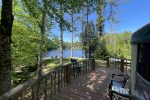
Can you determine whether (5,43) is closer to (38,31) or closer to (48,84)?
(48,84)

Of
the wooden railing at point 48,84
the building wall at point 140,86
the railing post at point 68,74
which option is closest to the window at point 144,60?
the building wall at point 140,86

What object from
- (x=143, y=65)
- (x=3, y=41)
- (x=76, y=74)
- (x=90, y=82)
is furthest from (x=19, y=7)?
(x=143, y=65)

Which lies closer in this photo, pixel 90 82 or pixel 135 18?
pixel 90 82

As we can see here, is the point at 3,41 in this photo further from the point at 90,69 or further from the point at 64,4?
the point at 90,69

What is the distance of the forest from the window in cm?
193

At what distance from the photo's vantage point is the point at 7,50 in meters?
4.67

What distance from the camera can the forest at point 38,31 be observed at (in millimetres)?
4672

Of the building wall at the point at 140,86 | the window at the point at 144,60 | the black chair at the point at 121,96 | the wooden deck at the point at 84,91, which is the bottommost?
the wooden deck at the point at 84,91

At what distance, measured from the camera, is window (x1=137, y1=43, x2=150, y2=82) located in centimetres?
512

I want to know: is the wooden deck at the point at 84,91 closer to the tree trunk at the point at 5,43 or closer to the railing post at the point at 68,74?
the railing post at the point at 68,74

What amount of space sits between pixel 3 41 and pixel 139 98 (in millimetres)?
3389

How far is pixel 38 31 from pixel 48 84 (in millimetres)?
6275

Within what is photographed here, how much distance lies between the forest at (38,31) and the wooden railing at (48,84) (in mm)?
628

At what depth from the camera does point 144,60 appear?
537 cm
